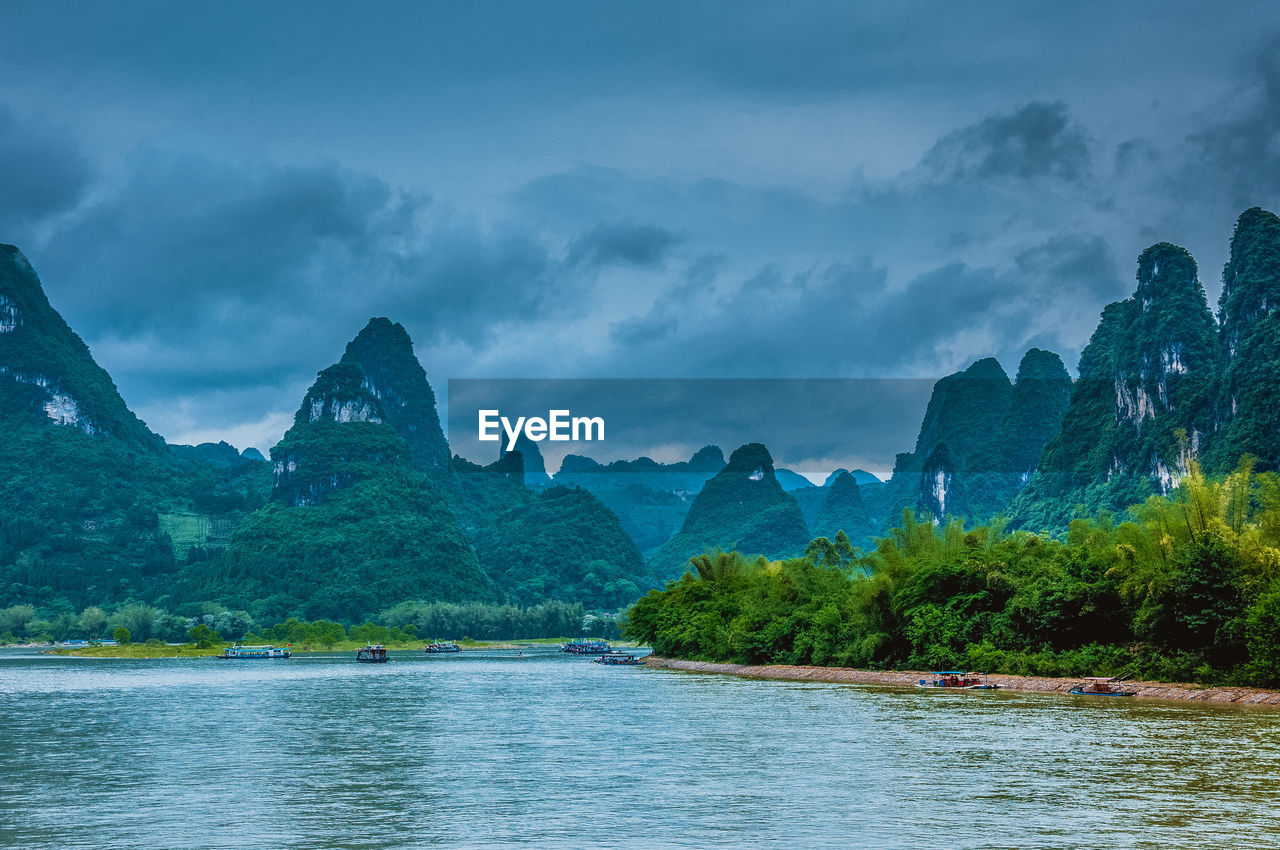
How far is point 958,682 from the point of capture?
4362cm

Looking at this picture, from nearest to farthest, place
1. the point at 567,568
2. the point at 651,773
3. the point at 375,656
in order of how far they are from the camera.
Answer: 1. the point at 651,773
2. the point at 375,656
3. the point at 567,568

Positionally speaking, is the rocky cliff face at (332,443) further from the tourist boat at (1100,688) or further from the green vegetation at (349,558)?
the tourist boat at (1100,688)

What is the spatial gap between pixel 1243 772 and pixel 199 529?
184 m

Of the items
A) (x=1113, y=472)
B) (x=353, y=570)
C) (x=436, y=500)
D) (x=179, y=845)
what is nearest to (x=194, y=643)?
(x=353, y=570)

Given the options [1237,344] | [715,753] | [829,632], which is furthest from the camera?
[1237,344]

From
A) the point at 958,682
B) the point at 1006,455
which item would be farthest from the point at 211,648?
the point at 1006,455

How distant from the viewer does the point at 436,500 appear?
183375 millimetres

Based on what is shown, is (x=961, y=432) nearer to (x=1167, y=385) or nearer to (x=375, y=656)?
(x=1167, y=385)

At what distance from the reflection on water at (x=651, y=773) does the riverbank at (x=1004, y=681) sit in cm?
140

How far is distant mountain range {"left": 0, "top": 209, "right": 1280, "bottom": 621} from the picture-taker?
11512 centimetres

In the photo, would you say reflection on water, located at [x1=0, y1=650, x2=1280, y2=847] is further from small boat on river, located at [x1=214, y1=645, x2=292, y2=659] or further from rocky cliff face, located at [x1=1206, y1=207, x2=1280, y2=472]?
small boat on river, located at [x1=214, y1=645, x2=292, y2=659]

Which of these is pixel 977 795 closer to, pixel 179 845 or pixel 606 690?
pixel 179 845

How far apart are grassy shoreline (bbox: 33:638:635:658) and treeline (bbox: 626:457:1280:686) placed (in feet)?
196

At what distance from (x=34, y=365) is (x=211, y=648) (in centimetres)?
9655
